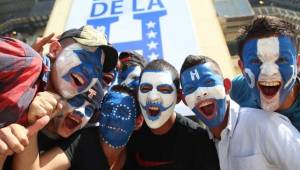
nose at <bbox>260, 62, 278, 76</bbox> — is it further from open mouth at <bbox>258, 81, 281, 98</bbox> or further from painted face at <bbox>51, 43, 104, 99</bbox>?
painted face at <bbox>51, 43, 104, 99</bbox>

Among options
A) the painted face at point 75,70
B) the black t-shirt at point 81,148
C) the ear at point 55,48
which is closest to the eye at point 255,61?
the painted face at point 75,70

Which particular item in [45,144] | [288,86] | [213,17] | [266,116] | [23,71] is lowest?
[45,144]

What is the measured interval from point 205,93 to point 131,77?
70 centimetres

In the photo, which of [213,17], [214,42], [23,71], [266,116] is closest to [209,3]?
[213,17]

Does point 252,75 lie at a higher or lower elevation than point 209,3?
lower

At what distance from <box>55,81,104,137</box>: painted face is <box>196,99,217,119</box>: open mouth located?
2.39 ft

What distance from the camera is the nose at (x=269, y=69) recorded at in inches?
88.4

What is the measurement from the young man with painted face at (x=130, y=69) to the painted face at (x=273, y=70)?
3.15ft

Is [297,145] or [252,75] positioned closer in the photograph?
[297,145]

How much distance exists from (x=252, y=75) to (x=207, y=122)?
16.6 inches

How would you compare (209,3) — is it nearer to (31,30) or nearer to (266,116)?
Answer: (266,116)

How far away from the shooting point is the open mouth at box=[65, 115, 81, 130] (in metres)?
2.53

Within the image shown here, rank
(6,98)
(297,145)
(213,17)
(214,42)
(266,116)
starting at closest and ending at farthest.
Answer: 1. (6,98)
2. (297,145)
3. (266,116)
4. (214,42)
5. (213,17)

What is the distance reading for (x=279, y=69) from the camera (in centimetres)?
226
